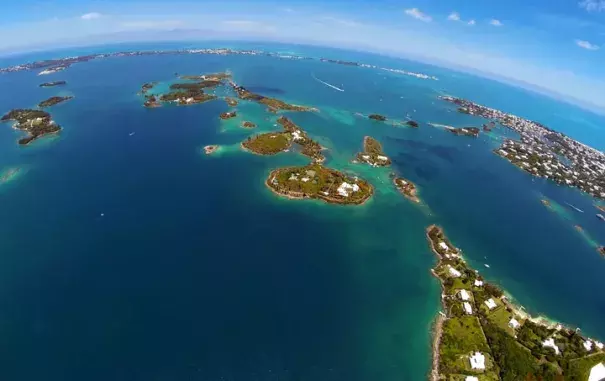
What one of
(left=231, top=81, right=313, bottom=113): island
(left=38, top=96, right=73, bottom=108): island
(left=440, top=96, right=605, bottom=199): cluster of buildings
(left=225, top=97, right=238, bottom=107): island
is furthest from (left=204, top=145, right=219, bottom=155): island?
(left=440, top=96, right=605, bottom=199): cluster of buildings

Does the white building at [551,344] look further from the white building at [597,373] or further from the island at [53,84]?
the island at [53,84]

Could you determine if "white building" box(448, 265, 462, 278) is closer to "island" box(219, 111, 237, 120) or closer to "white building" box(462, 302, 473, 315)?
"white building" box(462, 302, 473, 315)

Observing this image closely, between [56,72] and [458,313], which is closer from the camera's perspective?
[458,313]

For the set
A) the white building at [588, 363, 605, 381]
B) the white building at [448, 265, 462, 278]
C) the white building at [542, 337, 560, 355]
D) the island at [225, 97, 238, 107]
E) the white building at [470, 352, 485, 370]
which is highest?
the island at [225, 97, 238, 107]

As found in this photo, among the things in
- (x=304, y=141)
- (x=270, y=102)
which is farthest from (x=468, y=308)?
(x=270, y=102)

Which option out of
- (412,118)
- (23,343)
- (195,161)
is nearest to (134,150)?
(195,161)

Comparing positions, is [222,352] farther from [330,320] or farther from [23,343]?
[23,343]

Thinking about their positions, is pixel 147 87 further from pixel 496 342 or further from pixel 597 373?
pixel 597 373
